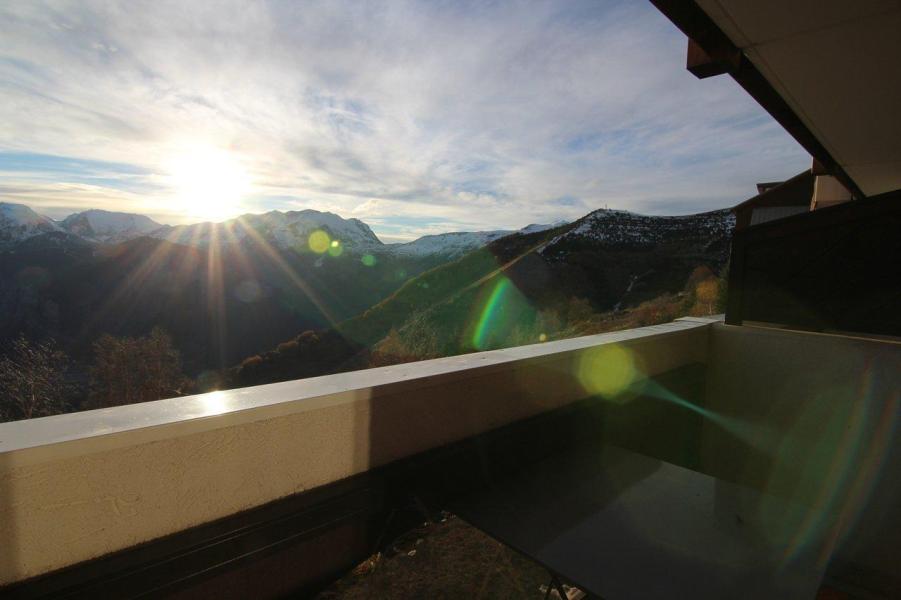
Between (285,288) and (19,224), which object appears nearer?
(19,224)

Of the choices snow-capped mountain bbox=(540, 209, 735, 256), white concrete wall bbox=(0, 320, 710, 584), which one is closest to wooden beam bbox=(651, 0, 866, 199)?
white concrete wall bbox=(0, 320, 710, 584)

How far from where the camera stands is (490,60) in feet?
16.3

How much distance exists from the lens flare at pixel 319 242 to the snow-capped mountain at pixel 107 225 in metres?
27.2

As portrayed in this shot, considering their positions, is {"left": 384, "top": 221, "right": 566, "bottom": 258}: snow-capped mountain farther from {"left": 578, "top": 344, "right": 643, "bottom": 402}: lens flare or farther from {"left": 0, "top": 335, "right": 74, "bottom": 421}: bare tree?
{"left": 578, "top": 344, "right": 643, "bottom": 402}: lens flare

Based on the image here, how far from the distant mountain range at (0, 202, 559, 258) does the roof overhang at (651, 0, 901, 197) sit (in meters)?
59.4

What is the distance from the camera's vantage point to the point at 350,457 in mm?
1299

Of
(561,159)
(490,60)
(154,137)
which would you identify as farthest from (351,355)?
(490,60)

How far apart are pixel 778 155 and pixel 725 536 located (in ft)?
21.4

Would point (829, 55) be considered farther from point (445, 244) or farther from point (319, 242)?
point (445, 244)

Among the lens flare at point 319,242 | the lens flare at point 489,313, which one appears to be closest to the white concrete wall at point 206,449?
the lens flare at point 489,313

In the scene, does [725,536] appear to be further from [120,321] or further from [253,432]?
[120,321]

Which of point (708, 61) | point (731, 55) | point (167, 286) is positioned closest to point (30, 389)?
point (708, 61)

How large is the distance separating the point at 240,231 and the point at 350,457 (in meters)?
92.7

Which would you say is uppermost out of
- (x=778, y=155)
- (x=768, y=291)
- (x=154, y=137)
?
(x=154, y=137)
